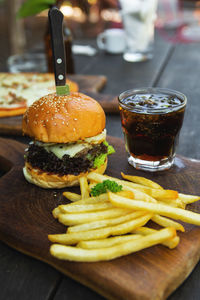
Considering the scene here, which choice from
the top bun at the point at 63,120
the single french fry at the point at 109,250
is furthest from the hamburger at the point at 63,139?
the single french fry at the point at 109,250

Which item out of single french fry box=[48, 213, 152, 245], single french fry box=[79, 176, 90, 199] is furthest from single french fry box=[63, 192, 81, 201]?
single french fry box=[48, 213, 152, 245]

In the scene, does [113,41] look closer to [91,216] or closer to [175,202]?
[175,202]

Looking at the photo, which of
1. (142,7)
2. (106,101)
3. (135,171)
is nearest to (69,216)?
(135,171)

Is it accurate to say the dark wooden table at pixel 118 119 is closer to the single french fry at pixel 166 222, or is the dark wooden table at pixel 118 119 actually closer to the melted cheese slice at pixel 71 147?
the single french fry at pixel 166 222

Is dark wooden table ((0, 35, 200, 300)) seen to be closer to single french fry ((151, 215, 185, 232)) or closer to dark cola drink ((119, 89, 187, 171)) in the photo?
single french fry ((151, 215, 185, 232))

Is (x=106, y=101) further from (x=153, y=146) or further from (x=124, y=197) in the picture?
(x=124, y=197)

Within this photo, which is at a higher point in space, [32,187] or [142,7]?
[142,7]
